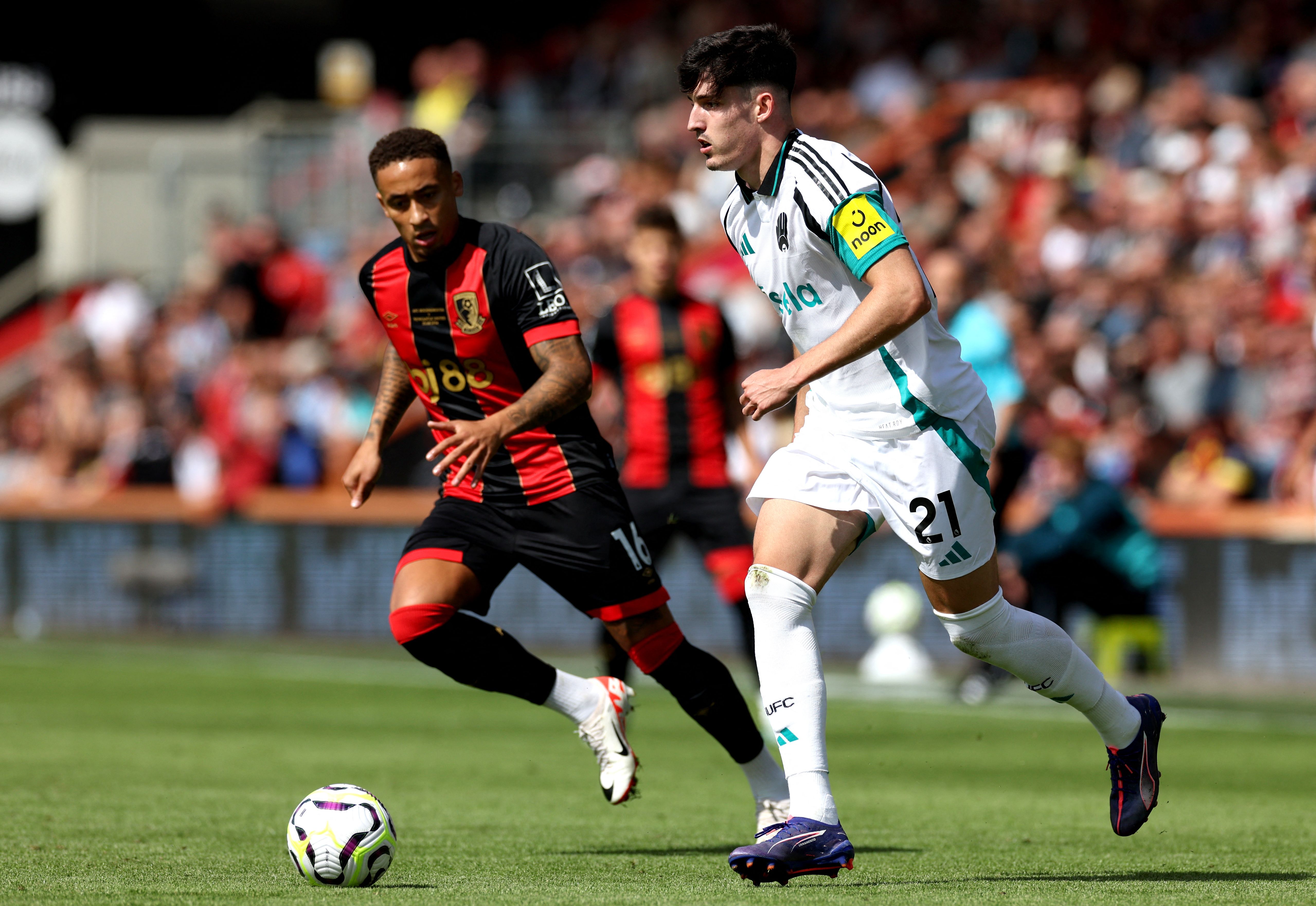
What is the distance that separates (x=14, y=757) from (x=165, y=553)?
8.91m

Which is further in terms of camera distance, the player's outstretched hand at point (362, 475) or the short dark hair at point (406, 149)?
the player's outstretched hand at point (362, 475)

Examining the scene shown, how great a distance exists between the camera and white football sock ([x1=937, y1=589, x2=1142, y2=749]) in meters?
5.88

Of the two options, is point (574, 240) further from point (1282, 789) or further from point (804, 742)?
point (804, 742)

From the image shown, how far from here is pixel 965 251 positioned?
16.7 meters

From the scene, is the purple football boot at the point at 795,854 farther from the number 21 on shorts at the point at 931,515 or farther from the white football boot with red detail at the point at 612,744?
the white football boot with red detail at the point at 612,744

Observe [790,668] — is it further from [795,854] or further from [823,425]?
[823,425]

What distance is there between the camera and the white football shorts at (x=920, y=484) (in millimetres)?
5660

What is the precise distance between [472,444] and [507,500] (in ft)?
2.13

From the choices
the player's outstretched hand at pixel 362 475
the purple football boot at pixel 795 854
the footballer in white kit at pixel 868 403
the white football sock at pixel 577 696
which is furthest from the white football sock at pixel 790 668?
the player's outstretched hand at pixel 362 475

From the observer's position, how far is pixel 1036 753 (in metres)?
9.77

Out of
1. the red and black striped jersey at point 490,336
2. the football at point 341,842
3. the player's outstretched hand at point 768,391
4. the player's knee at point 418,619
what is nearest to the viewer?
the player's outstretched hand at point 768,391

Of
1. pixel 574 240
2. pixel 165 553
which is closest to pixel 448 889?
pixel 165 553

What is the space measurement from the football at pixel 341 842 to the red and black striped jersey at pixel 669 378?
162 inches

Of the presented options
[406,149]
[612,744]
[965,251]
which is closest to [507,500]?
[612,744]
